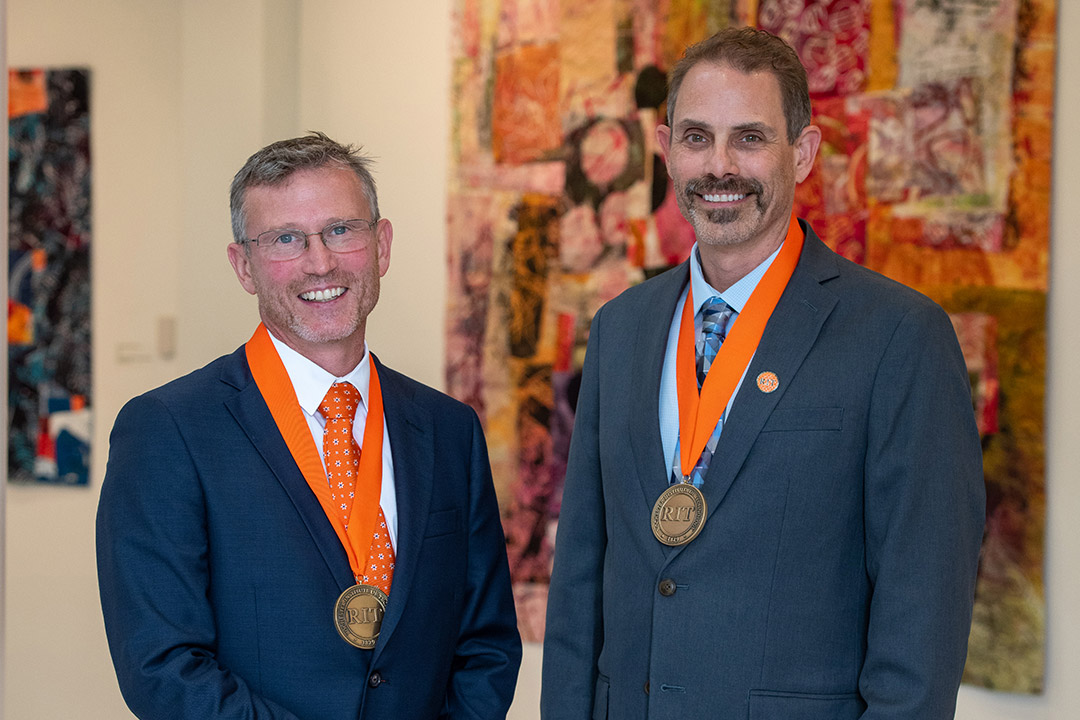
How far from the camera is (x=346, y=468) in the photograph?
208 cm

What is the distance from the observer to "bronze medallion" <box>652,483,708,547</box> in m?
1.88

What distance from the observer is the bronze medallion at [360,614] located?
1964 millimetres

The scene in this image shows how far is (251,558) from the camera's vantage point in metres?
1.96

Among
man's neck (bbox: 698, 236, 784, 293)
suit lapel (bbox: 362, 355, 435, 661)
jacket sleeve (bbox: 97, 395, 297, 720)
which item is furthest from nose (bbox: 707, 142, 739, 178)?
jacket sleeve (bbox: 97, 395, 297, 720)

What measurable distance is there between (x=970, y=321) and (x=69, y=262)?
3.57m

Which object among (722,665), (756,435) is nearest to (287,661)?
(722,665)

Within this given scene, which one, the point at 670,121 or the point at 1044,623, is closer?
the point at 670,121

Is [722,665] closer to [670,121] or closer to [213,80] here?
[670,121]

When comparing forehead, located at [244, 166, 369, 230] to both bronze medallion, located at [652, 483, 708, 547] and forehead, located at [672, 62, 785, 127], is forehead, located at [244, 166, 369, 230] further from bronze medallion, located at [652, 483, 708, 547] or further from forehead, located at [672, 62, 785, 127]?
bronze medallion, located at [652, 483, 708, 547]

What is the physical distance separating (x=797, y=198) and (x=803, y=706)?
2037mm

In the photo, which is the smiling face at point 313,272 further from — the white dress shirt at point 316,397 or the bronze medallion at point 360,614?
the bronze medallion at point 360,614

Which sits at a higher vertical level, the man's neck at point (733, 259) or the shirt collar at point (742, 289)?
the man's neck at point (733, 259)

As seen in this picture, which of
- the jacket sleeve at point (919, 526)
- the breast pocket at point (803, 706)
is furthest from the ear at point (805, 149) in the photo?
the breast pocket at point (803, 706)

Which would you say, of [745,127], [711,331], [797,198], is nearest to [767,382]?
[711,331]
